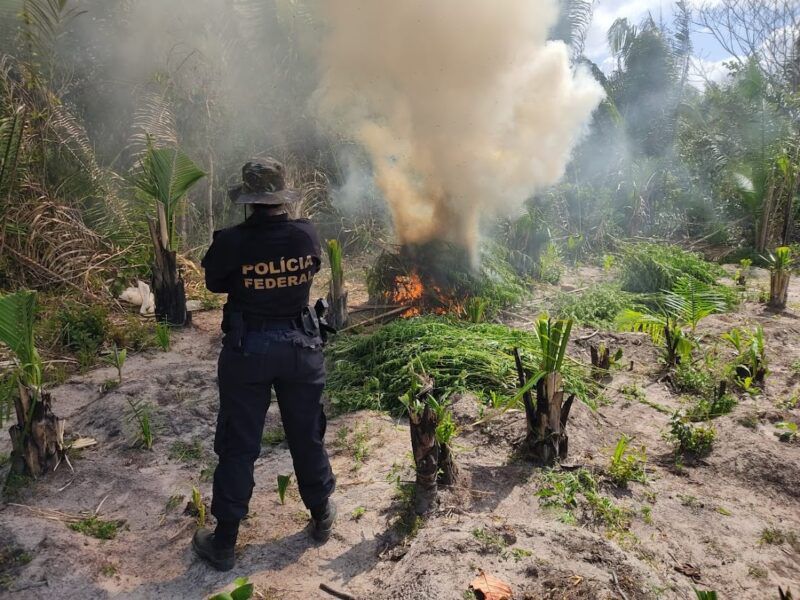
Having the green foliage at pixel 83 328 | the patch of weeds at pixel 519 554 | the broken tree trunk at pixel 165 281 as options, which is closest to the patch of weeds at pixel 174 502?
the patch of weeds at pixel 519 554

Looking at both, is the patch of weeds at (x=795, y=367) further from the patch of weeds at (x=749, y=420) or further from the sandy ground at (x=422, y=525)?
the patch of weeds at (x=749, y=420)

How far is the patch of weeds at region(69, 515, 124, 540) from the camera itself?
9.85 feet

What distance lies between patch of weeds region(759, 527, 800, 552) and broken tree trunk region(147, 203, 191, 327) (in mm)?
5757

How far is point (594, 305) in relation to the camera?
6.95 metres

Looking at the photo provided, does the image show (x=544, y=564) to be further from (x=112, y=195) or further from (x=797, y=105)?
(x=797, y=105)

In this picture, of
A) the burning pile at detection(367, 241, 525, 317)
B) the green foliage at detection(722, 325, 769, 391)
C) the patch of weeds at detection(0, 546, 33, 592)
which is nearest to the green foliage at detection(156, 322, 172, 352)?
the burning pile at detection(367, 241, 525, 317)

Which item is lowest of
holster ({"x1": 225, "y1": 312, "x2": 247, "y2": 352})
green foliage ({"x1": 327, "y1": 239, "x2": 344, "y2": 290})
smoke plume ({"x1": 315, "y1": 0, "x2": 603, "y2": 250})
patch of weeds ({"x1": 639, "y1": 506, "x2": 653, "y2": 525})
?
patch of weeds ({"x1": 639, "y1": 506, "x2": 653, "y2": 525})

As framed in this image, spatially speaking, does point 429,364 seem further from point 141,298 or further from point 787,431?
point 141,298

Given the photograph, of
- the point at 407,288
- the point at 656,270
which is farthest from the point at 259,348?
the point at 656,270

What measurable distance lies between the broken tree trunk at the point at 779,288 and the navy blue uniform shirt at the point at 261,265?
21.6 ft

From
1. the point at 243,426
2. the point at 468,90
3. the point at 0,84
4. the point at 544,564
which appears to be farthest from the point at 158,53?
the point at 544,564

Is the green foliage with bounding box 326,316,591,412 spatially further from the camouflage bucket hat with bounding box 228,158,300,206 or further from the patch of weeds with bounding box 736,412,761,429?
the camouflage bucket hat with bounding box 228,158,300,206

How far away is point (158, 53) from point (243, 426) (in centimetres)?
899

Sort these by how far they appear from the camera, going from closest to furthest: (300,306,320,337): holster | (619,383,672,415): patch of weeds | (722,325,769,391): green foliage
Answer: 1. (300,306,320,337): holster
2. (619,383,672,415): patch of weeds
3. (722,325,769,391): green foliage
